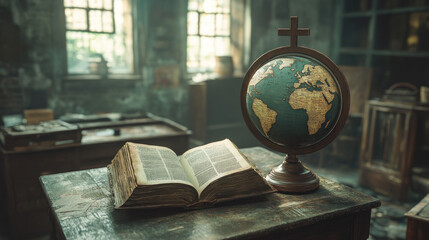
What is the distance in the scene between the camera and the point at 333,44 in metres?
6.16

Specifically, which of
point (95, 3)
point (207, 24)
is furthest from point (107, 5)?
point (207, 24)

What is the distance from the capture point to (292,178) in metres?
1.57

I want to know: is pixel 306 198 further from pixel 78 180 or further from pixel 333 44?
pixel 333 44

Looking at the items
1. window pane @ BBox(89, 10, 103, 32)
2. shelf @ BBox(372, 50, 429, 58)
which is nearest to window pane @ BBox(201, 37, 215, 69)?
window pane @ BBox(89, 10, 103, 32)

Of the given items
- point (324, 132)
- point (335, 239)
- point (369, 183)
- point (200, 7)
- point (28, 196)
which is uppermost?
point (200, 7)

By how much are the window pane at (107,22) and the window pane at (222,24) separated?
1.73 m

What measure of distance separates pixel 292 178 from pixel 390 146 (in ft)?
10.3

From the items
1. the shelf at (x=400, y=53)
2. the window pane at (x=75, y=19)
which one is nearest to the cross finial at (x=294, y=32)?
the window pane at (x=75, y=19)

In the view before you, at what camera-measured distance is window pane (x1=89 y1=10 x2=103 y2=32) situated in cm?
472

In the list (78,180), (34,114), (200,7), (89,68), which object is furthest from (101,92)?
(78,180)

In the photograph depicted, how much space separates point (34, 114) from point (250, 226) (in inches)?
118

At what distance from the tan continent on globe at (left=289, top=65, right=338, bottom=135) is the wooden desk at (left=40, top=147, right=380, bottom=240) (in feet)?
1.07

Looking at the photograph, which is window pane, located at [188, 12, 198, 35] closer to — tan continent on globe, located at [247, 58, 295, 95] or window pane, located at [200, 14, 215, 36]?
window pane, located at [200, 14, 215, 36]

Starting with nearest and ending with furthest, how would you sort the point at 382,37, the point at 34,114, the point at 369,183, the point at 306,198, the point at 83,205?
1. the point at 83,205
2. the point at 306,198
3. the point at 34,114
4. the point at 369,183
5. the point at 382,37
